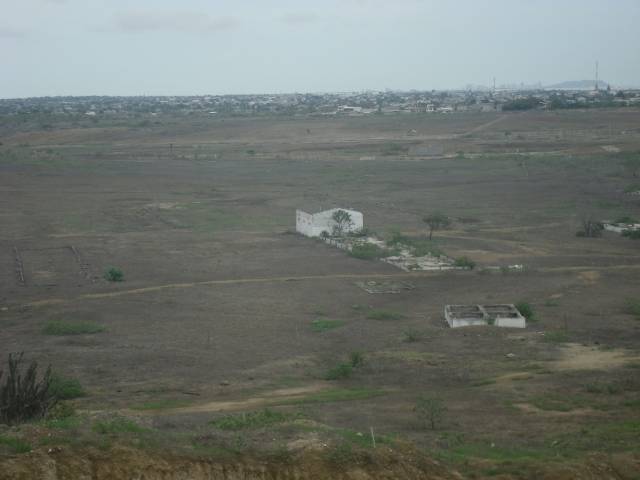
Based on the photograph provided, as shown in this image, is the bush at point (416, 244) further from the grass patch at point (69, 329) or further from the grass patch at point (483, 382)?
the grass patch at point (483, 382)

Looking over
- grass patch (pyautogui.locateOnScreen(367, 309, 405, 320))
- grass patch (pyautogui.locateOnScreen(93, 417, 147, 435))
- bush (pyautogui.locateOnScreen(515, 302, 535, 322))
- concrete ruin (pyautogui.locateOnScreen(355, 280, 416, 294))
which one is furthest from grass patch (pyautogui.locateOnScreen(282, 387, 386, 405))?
A: concrete ruin (pyautogui.locateOnScreen(355, 280, 416, 294))

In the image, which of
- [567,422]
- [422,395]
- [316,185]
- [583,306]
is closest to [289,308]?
[583,306]

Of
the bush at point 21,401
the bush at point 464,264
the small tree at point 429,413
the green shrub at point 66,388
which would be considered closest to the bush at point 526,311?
the bush at point 464,264

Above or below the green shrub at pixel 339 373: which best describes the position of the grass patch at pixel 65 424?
above

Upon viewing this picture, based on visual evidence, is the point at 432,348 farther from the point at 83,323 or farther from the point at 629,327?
the point at 83,323

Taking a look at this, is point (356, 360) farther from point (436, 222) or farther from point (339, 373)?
point (436, 222)

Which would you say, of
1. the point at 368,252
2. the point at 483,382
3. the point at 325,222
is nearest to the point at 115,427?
the point at 483,382
